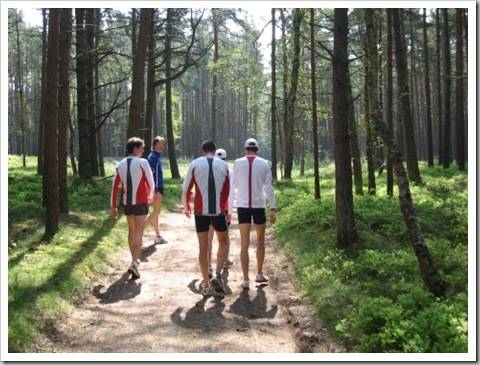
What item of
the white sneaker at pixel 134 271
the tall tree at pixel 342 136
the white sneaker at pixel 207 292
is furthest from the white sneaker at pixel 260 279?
the white sneaker at pixel 134 271

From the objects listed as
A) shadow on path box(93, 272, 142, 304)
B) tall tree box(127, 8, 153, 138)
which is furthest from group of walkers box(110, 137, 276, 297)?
tall tree box(127, 8, 153, 138)

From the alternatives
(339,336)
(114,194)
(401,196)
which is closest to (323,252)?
(401,196)

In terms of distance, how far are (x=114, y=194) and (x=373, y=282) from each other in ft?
15.0

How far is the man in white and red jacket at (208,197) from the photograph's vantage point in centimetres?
659

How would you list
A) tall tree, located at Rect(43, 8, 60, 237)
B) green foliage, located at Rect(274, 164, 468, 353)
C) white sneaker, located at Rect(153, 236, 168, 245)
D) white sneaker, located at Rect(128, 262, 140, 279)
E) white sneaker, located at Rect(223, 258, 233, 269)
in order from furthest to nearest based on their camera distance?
white sneaker, located at Rect(153, 236, 168, 245) < tall tree, located at Rect(43, 8, 60, 237) < white sneaker, located at Rect(223, 258, 233, 269) < white sneaker, located at Rect(128, 262, 140, 279) < green foliage, located at Rect(274, 164, 468, 353)

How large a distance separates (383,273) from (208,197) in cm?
296

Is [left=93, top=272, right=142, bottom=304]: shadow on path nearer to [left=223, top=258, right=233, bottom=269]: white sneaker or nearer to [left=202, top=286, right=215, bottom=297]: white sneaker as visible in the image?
[left=202, top=286, right=215, bottom=297]: white sneaker

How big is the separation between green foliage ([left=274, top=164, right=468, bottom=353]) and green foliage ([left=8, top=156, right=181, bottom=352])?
353cm

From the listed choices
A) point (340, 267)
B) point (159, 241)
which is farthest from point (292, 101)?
point (340, 267)

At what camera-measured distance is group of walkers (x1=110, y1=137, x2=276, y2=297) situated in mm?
6645

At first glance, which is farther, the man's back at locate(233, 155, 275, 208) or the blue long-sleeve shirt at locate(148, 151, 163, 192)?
the blue long-sleeve shirt at locate(148, 151, 163, 192)

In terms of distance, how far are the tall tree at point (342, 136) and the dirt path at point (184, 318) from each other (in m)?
1.37

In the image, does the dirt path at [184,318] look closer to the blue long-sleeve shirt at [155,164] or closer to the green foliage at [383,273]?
the green foliage at [383,273]

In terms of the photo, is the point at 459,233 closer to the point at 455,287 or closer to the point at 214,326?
the point at 455,287
